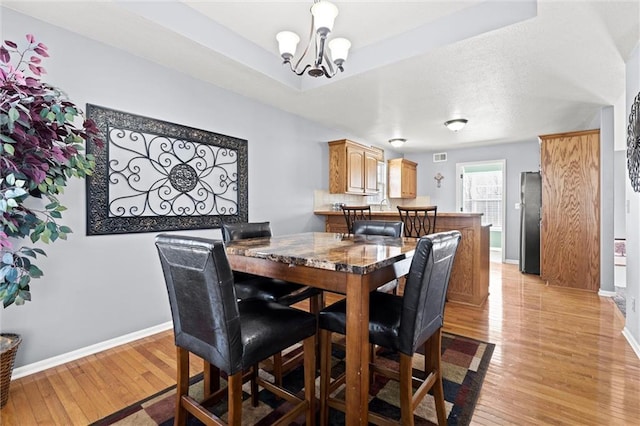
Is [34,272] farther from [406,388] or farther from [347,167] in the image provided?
[347,167]

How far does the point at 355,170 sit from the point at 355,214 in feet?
3.56

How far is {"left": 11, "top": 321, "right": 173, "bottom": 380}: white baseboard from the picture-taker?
2.09 m

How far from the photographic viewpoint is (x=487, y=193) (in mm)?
6430

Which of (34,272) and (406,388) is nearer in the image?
(406,388)

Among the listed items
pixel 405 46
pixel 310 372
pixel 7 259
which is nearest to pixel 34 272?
pixel 7 259

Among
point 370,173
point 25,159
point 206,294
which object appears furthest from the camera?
point 370,173

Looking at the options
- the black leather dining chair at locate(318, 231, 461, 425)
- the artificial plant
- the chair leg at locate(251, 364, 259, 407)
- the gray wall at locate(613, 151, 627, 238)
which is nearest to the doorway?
the gray wall at locate(613, 151, 627, 238)

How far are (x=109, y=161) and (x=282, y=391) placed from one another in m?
2.19

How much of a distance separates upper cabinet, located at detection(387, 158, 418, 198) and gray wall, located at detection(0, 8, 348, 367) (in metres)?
3.83

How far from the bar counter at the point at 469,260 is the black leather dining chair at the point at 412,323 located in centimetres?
214

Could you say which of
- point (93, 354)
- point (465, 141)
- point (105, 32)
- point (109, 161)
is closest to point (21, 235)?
point (109, 161)

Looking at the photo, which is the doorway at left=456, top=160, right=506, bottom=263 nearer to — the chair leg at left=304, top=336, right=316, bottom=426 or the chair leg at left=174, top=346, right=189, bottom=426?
the chair leg at left=304, top=336, right=316, bottom=426

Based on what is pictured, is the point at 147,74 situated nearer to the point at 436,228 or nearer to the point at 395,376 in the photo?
the point at 395,376

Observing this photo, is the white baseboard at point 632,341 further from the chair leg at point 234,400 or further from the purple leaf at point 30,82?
the purple leaf at point 30,82
